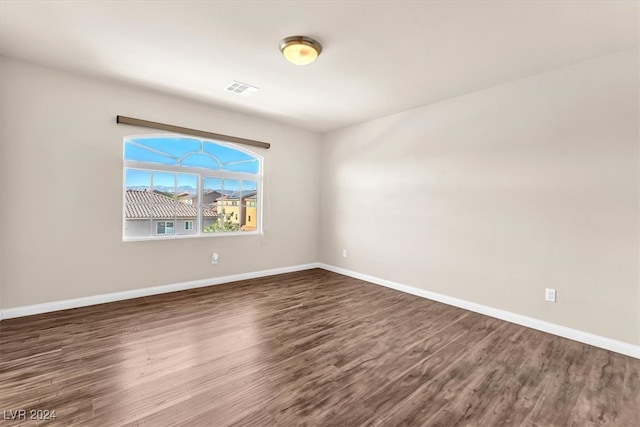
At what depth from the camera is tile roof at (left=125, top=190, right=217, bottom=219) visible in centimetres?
349

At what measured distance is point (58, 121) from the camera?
117 inches

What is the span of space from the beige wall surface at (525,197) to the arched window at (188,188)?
2.13 m

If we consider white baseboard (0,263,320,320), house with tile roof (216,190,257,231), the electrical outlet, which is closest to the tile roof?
house with tile roof (216,190,257,231)

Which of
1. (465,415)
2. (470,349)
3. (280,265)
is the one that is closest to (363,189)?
(280,265)

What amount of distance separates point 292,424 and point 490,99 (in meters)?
3.64

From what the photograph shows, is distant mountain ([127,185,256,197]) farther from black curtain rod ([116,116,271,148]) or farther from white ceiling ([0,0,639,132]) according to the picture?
white ceiling ([0,0,639,132])

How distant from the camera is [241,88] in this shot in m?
3.36

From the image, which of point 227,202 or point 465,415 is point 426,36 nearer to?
point 465,415

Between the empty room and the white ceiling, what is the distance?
0.08 feet

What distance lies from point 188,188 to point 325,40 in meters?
2.72

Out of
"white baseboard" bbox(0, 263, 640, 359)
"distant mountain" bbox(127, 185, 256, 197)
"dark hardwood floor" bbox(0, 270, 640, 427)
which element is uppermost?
"distant mountain" bbox(127, 185, 256, 197)

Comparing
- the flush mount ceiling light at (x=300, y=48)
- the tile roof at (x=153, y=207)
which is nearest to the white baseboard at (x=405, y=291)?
the tile roof at (x=153, y=207)

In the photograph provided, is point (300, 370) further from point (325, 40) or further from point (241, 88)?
point (241, 88)

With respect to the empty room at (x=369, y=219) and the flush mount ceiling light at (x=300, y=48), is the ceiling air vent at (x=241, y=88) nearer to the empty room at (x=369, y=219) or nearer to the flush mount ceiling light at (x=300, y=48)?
the empty room at (x=369, y=219)
